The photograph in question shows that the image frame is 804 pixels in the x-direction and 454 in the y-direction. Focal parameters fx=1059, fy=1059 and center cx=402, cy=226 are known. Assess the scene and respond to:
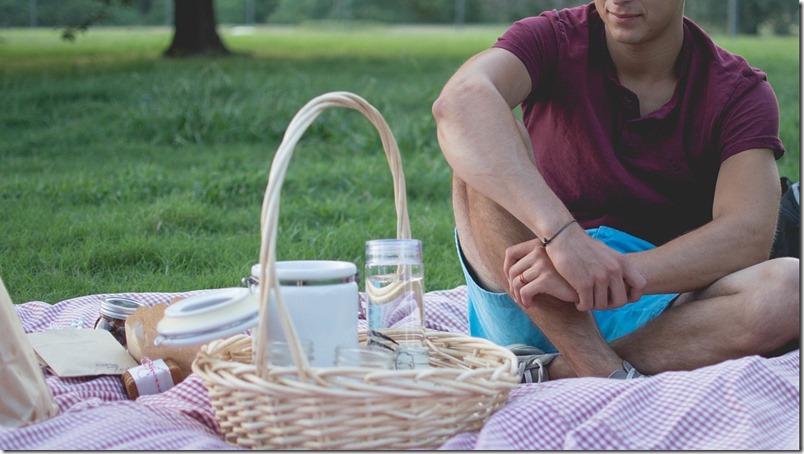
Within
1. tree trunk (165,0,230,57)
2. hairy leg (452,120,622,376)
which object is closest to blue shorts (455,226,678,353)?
hairy leg (452,120,622,376)

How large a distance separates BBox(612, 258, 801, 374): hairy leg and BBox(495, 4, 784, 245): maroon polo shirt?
336 millimetres

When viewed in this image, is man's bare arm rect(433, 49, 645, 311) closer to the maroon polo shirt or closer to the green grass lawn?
the maroon polo shirt

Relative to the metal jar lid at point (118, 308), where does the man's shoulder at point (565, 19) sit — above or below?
above

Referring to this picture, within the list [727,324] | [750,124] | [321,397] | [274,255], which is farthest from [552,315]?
[274,255]

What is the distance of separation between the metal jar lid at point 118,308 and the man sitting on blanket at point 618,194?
3.34 feet

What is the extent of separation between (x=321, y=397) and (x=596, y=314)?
126cm

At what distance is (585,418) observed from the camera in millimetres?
2420

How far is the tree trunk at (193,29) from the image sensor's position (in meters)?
12.5

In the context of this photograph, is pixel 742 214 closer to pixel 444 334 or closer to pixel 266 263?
pixel 444 334

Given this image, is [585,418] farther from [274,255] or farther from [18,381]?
[18,381]

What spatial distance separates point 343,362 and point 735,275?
117cm

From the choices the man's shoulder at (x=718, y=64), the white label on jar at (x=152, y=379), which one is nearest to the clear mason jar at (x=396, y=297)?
the white label on jar at (x=152, y=379)

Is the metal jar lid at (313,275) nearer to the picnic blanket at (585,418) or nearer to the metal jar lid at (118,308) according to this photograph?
the picnic blanket at (585,418)

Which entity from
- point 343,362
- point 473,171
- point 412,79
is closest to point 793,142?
point 412,79
